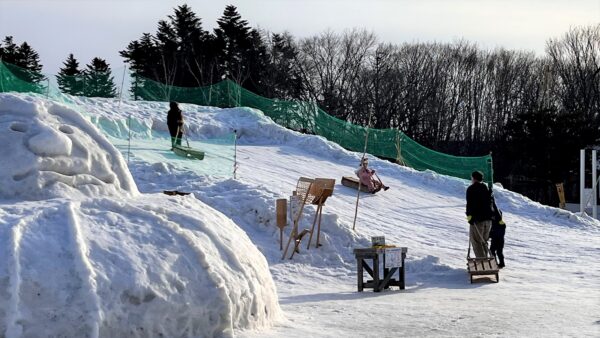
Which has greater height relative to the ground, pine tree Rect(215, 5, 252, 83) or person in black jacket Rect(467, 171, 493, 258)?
pine tree Rect(215, 5, 252, 83)

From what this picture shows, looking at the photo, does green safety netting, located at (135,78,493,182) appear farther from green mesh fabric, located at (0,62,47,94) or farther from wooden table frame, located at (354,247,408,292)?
wooden table frame, located at (354,247,408,292)

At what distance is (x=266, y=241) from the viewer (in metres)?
15.2

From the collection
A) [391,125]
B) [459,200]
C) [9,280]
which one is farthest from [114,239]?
[391,125]

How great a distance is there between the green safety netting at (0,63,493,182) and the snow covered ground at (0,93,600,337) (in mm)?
2418

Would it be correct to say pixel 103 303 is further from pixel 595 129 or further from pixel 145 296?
pixel 595 129

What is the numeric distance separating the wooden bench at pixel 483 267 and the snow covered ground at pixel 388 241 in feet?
0.79

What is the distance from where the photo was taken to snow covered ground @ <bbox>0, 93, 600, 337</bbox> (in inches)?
356

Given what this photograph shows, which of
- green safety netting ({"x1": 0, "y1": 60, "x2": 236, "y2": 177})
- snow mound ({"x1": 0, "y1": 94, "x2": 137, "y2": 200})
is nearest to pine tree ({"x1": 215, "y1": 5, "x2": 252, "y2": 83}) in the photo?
green safety netting ({"x1": 0, "y1": 60, "x2": 236, "y2": 177})

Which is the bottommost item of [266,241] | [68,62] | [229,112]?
[266,241]

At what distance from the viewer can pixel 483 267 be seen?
13.2 meters

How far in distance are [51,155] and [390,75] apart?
52.1m

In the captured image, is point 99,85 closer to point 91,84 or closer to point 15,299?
point 91,84

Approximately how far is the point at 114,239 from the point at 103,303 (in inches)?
30.0

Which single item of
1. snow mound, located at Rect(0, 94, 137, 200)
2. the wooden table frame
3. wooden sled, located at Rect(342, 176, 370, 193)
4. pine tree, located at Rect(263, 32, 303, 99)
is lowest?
the wooden table frame
